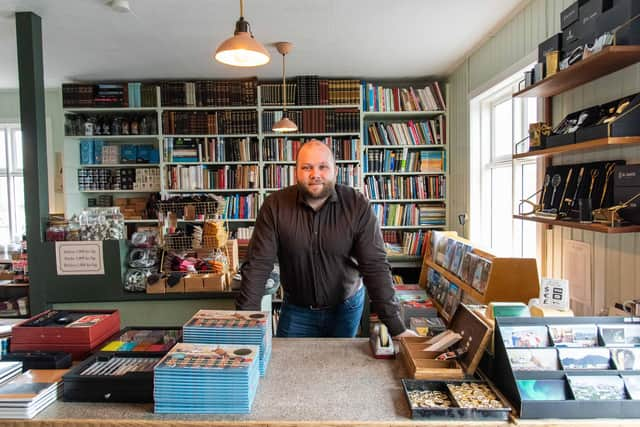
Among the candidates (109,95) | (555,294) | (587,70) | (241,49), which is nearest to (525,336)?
(555,294)

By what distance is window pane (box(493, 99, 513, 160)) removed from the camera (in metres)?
3.52

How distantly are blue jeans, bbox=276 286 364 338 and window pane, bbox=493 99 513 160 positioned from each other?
2.23 metres

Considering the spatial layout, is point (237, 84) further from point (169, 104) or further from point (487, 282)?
point (487, 282)

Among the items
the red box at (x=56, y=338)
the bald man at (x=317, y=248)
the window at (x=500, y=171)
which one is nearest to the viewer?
the red box at (x=56, y=338)

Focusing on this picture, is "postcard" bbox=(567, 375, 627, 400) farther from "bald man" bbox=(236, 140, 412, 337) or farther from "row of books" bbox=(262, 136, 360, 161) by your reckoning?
"row of books" bbox=(262, 136, 360, 161)

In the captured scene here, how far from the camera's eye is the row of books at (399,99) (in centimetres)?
484

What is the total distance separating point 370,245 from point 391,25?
215cm

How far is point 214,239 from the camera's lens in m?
2.66

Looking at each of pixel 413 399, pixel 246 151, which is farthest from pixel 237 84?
pixel 413 399

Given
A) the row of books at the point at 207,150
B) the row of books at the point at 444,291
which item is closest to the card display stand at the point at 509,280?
the row of books at the point at 444,291

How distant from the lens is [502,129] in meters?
3.68

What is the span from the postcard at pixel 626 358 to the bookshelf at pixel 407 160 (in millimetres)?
3711

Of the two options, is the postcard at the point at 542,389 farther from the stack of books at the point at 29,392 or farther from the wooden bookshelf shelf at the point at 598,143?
the stack of books at the point at 29,392

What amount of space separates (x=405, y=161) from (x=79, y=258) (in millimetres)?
3467
